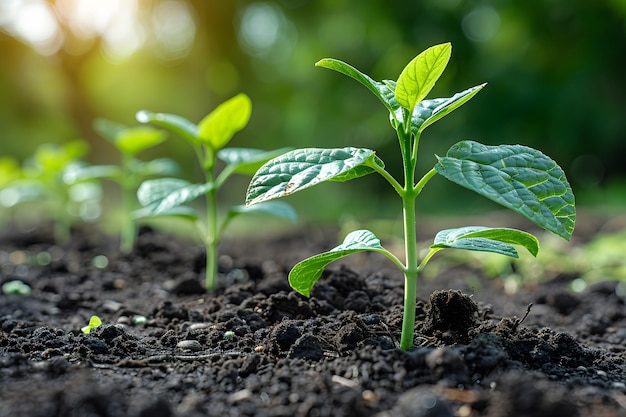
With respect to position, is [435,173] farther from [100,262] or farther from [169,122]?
[100,262]

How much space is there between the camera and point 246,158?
248 centimetres

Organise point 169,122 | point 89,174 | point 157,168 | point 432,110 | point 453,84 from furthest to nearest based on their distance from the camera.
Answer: point 453,84 → point 89,174 → point 157,168 → point 169,122 → point 432,110

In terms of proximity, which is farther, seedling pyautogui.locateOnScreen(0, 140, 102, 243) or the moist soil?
seedling pyautogui.locateOnScreen(0, 140, 102, 243)

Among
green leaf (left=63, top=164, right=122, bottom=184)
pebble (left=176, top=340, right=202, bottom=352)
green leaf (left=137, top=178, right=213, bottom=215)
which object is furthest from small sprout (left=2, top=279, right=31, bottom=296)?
pebble (left=176, top=340, right=202, bottom=352)

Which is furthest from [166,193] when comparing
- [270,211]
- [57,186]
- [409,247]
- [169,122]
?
[57,186]

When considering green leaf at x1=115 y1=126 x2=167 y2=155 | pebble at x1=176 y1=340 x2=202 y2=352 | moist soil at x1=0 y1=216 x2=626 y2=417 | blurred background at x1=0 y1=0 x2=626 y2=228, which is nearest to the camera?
moist soil at x1=0 y1=216 x2=626 y2=417

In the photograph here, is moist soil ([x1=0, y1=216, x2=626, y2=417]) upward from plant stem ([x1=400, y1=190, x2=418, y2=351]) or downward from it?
downward

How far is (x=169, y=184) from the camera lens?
2.32 meters

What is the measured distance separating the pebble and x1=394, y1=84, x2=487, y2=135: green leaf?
855 millimetres

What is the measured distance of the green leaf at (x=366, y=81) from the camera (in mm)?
1519

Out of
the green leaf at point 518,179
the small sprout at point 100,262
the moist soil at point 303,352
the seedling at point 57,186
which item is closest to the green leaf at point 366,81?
the green leaf at point 518,179

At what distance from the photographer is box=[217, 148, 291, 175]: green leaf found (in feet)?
7.86

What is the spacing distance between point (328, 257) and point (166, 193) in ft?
2.97

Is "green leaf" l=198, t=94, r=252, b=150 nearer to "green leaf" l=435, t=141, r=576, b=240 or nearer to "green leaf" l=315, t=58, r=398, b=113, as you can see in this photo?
"green leaf" l=315, t=58, r=398, b=113
